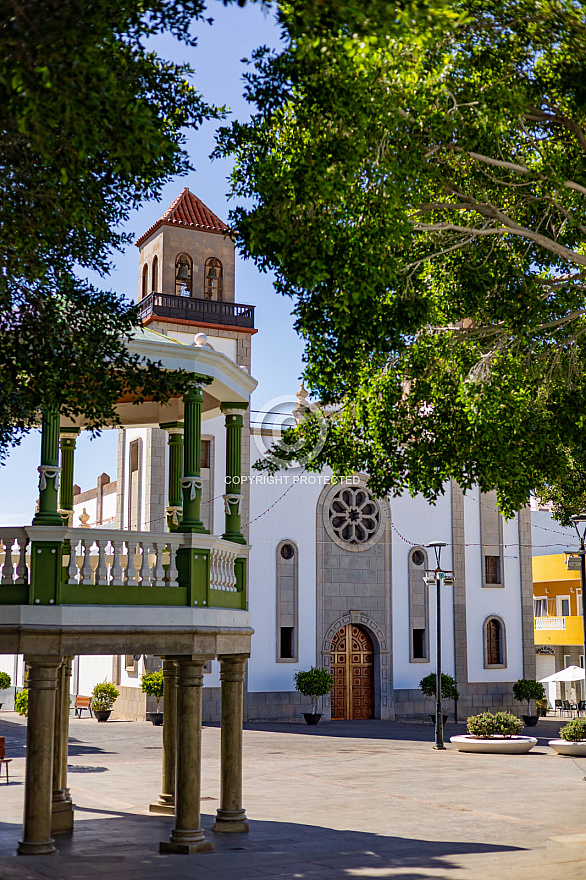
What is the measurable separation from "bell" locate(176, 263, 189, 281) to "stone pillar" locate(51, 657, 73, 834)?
2137cm

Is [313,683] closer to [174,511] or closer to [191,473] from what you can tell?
[174,511]

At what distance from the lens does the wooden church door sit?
110ft

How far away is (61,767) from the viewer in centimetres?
1327

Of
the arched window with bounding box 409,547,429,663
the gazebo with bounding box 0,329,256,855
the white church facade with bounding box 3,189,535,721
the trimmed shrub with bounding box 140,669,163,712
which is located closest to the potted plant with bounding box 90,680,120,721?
the white church facade with bounding box 3,189,535,721

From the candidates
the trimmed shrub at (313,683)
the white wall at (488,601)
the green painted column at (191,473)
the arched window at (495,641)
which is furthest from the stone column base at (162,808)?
the arched window at (495,641)

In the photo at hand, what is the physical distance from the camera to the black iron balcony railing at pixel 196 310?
105 ft

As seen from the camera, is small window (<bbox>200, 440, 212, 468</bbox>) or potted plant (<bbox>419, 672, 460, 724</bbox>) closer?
small window (<bbox>200, 440, 212, 468</bbox>)

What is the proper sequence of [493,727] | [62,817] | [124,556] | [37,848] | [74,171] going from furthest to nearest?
[493,727]
[62,817]
[124,556]
[37,848]
[74,171]

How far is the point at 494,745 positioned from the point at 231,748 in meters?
13.6

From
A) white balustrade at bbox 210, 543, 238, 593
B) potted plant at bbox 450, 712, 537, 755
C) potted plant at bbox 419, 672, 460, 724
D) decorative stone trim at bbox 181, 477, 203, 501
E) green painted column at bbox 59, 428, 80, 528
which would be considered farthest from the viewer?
potted plant at bbox 419, 672, 460, 724

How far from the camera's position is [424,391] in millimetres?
11977

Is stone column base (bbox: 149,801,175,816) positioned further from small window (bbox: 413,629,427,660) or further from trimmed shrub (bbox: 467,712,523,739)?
small window (bbox: 413,629,427,660)

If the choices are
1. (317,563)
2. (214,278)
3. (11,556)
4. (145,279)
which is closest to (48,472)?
(11,556)

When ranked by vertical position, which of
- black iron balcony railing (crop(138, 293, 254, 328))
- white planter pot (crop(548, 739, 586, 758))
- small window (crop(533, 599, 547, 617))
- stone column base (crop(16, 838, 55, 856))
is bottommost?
white planter pot (crop(548, 739, 586, 758))
